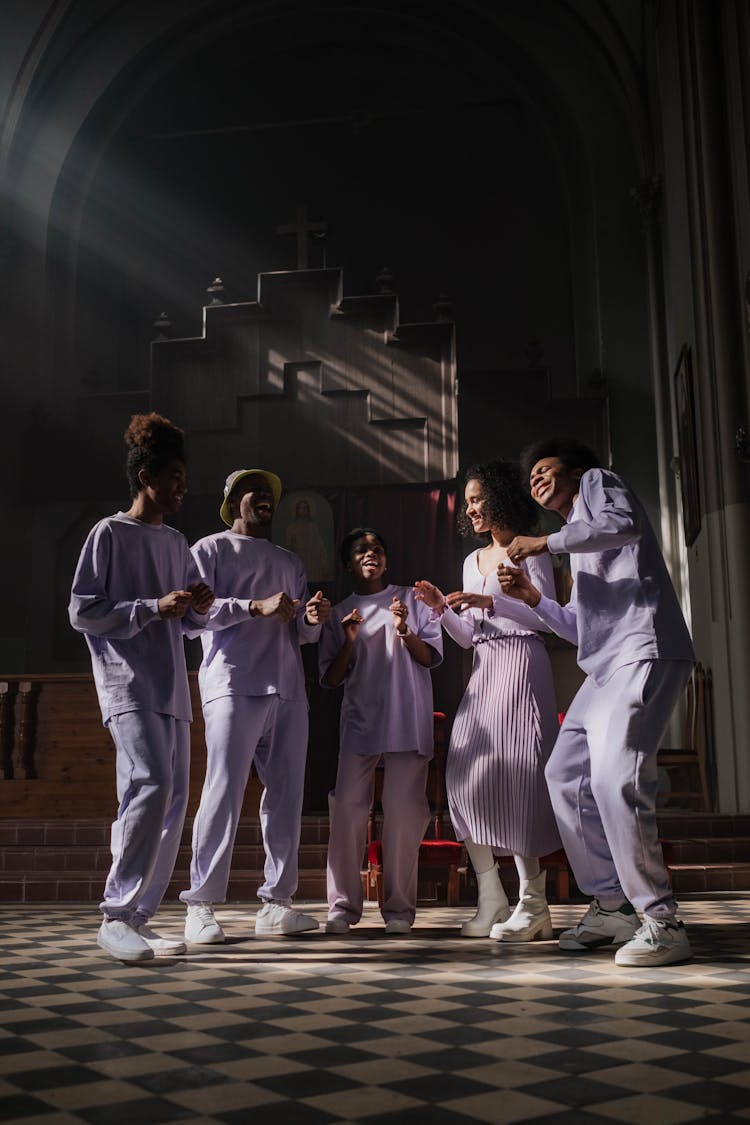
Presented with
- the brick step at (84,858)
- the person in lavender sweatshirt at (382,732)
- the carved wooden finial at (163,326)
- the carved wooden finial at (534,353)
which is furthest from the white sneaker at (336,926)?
the carved wooden finial at (163,326)

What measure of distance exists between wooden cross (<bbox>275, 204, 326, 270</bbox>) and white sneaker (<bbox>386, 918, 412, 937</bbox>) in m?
9.42

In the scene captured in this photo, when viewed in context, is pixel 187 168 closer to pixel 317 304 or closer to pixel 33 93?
pixel 33 93

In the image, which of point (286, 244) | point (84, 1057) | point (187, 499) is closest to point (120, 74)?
point (286, 244)

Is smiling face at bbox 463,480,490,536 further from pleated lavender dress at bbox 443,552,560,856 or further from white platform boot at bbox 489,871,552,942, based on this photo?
white platform boot at bbox 489,871,552,942

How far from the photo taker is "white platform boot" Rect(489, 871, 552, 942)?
12.6 feet

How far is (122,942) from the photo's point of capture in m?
3.46

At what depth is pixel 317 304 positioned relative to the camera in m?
12.2

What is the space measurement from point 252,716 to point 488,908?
113cm

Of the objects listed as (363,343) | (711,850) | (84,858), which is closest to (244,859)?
(84,858)

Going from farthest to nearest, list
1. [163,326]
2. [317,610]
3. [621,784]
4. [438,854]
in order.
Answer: [163,326]
[438,854]
[317,610]
[621,784]

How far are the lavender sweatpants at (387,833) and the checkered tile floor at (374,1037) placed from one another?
0.50 metres

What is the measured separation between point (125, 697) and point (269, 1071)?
→ 5.84 feet

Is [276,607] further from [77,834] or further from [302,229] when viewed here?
[302,229]

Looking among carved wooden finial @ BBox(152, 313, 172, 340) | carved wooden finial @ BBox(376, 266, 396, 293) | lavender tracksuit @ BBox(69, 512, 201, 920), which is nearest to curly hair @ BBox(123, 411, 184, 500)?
lavender tracksuit @ BBox(69, 512, 201, 920)
